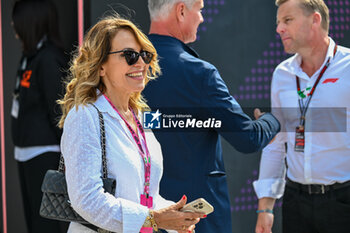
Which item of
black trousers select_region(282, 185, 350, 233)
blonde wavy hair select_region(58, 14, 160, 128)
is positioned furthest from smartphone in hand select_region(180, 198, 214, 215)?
black trousers select_region(282, 185, 350, 233)

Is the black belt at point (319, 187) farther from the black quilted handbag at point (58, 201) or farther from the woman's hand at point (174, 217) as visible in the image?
the black quilted handbag at point (58, 201)

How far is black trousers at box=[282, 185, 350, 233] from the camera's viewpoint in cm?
301

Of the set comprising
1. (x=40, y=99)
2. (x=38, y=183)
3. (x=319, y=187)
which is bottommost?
(x=38, y=183)

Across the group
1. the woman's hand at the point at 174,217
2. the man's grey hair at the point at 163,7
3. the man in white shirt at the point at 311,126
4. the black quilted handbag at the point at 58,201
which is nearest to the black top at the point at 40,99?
the man's grey hair at the point at 163,7

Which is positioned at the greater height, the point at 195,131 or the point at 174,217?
the point at 195,131

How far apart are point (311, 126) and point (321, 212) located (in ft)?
1.63

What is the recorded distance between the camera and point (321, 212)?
303 centimetres

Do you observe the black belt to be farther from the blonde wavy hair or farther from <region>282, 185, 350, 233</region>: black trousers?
the blonde wavy hair

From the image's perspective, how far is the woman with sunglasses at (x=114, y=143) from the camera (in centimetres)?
199

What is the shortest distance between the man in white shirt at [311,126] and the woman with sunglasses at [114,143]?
3.78ft

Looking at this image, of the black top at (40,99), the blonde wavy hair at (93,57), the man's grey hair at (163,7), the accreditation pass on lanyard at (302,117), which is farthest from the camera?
the black top at (40,99)

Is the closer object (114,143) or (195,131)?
(114,143)

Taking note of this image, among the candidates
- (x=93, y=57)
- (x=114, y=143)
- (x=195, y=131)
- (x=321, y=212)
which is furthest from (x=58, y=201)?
(x=321, y=212)

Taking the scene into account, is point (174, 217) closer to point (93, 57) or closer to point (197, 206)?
point (197, 206)
